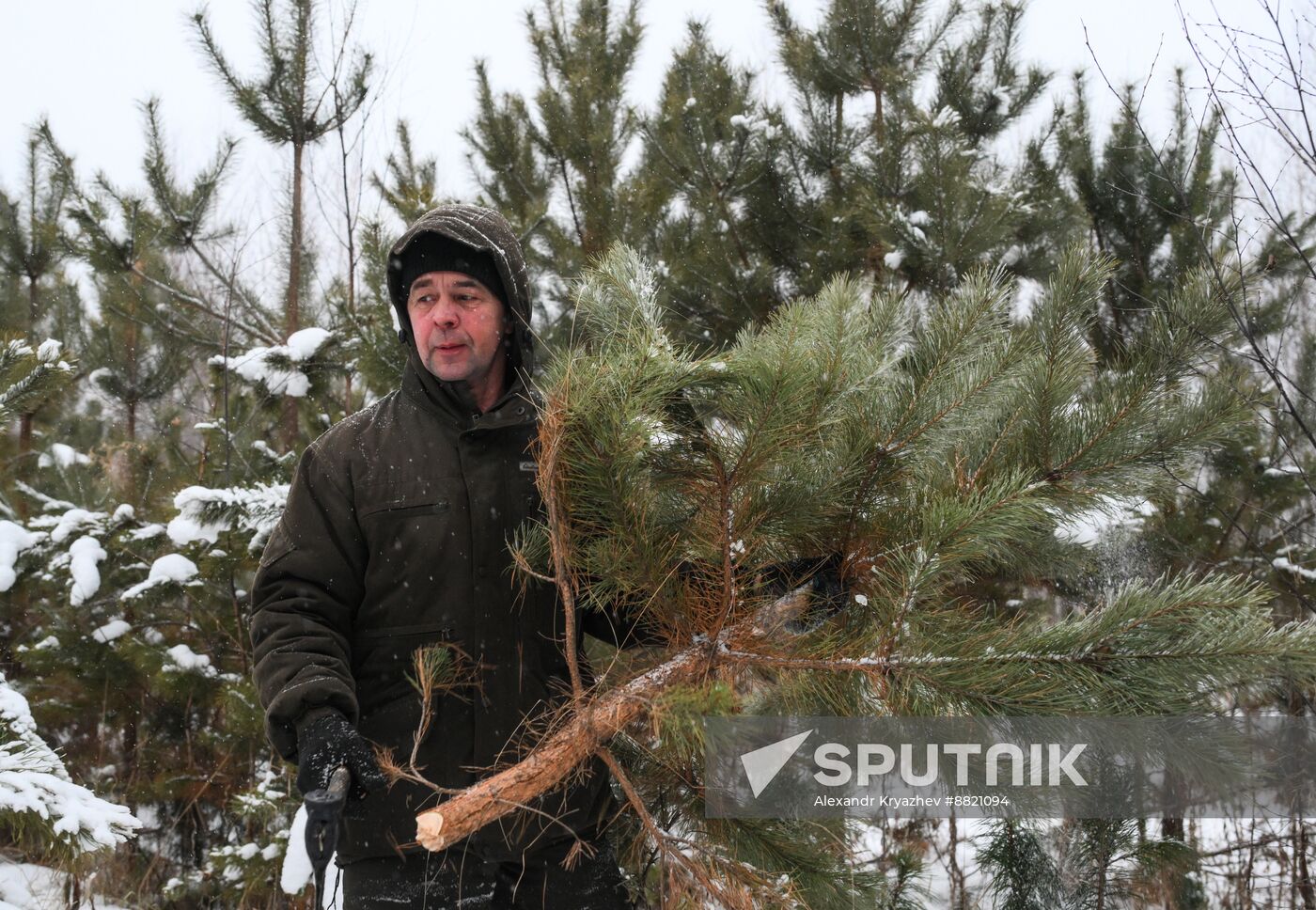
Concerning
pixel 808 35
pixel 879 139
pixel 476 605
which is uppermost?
pixel 808 35

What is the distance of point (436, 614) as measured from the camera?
211cm

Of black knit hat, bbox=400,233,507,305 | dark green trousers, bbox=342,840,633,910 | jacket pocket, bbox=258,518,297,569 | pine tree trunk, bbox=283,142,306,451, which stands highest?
pine tree trunk, bbox=283,142,306,451

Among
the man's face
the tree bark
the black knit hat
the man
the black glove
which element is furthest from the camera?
the black knit hat

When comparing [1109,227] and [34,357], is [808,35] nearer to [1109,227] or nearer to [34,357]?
[1109,227]

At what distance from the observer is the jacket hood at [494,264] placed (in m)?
2.29

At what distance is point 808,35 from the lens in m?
5.68

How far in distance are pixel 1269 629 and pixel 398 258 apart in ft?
6.56

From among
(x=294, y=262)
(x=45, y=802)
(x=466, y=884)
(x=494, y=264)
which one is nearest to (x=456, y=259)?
(x=494, y=264)

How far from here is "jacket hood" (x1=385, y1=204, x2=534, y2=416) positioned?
229 cm

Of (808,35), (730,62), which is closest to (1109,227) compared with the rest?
(808,35)

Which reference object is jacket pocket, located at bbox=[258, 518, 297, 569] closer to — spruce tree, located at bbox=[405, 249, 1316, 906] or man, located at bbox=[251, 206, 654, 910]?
man, located at bbox=[251, 206, 654, 910]

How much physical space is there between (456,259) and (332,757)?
1.18 meters

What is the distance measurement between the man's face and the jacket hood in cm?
4

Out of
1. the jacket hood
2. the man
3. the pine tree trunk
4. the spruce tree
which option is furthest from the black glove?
the pine tree trunk
